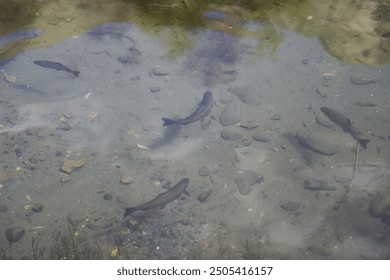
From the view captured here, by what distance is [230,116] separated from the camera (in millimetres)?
5504

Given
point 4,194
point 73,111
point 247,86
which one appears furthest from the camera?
point 247,86

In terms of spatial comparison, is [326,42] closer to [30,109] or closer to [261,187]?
[261,187]

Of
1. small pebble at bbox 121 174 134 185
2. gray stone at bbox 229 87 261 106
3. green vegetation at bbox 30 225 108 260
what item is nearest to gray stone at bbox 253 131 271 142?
gray stone at bbox 229 87 261 106

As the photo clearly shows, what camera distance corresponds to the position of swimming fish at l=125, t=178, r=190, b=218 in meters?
4.45

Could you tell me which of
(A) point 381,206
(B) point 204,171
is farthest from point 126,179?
(A) point 381,206

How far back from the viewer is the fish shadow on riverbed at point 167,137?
517cm

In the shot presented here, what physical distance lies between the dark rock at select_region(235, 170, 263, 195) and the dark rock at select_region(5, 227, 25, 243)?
2.54 m

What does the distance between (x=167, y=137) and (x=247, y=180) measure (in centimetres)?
124

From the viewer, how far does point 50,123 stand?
5426 mm

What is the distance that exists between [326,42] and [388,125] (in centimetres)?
204

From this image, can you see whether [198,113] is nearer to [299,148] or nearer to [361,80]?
[299,148]

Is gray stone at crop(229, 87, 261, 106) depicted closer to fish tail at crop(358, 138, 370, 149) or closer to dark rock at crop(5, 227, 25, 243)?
fish tail at crop(358, 138, 370, 149)

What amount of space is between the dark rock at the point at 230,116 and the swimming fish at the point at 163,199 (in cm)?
124

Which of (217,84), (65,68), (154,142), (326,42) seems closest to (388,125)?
(326,42)
